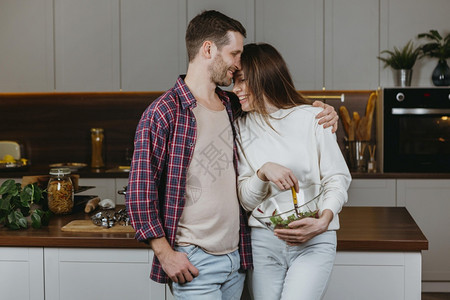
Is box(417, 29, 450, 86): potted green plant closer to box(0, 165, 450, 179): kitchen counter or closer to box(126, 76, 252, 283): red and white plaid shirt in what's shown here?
box(0, 165, 450, 179): kitchen counter

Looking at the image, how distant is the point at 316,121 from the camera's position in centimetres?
178

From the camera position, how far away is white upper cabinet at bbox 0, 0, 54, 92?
427 cm

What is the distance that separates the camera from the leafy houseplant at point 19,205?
82.7 inches

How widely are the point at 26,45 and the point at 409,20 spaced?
2.92 metres

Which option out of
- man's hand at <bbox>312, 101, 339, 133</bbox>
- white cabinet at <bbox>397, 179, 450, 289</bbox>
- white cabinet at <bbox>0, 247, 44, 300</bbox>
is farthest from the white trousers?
white cabinet at <bbox>397, 179, 450, 289</bbox>

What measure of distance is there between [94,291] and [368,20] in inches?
116

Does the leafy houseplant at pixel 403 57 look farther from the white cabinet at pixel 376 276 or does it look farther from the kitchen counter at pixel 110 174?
the white cabinet at pixel 376 276

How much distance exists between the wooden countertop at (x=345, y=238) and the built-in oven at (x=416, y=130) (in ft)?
5.93

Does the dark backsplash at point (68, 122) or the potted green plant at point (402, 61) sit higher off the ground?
the potted green plant at point (402, 61)

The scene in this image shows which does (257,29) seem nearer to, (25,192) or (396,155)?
(396,155)

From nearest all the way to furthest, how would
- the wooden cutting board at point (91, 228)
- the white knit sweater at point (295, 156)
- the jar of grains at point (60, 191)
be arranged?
1. the white knit sweater at point (295, 156)
2. the wooden cutting board at point (91, 228)
3. the jar of grains at point (60, 191)

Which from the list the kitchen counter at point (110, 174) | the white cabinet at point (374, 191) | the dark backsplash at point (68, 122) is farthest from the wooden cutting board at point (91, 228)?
the dark backsplash at point (68, 122)

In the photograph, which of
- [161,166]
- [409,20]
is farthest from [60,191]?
[409,20]

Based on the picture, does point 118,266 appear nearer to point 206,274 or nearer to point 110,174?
point 206,274
